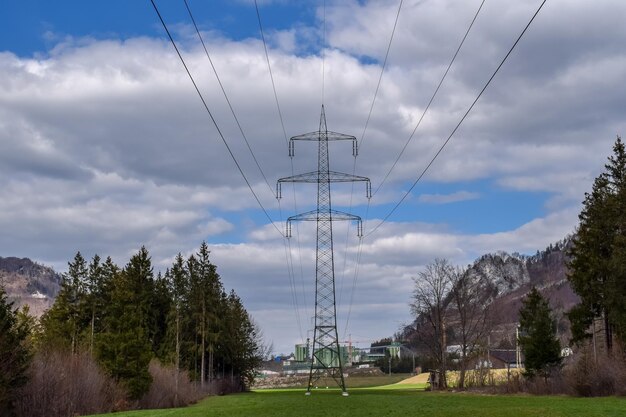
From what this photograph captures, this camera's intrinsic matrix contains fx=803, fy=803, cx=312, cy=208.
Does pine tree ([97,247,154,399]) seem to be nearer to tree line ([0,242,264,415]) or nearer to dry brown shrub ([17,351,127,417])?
dry brown shrub ([17,351,127,417])

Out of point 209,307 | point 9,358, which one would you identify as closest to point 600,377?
point 9,358

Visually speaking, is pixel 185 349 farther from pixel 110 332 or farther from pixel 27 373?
pixel 27 373

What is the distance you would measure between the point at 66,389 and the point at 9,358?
1224 cm

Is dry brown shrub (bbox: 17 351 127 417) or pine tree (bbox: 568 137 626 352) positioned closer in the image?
dry brown shrub (bbox: 17 351 127 417)

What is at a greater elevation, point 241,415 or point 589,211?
point 589,211

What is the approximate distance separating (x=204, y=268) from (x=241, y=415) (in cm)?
8313

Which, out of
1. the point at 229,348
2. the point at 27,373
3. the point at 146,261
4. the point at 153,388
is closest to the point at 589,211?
the point at 153,388

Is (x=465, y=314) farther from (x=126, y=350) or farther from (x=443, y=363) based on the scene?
(x=126, y=350)

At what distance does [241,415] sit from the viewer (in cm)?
3800

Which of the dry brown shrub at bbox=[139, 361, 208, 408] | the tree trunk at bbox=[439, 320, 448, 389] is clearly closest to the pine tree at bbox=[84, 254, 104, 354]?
the dry brown shrub at bbox=[139, 361, 208, 408]

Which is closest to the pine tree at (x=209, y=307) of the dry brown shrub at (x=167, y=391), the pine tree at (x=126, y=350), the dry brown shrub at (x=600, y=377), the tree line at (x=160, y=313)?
the tree line at (x=160, y=313)

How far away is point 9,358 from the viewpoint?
142 ft

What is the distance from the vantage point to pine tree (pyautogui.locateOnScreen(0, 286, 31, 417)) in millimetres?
42719

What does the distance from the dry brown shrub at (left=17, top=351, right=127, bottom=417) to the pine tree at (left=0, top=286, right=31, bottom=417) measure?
3211mm
